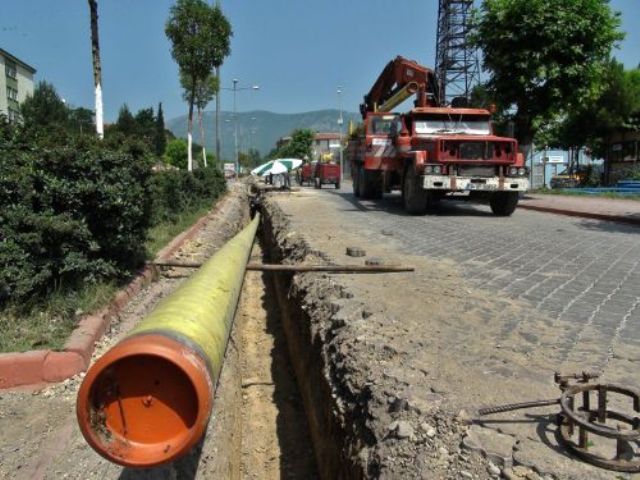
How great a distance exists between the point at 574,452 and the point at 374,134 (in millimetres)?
13205

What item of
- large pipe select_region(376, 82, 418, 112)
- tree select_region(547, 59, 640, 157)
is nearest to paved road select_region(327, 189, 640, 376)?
large pipe select_region(376, 82, 418, 112)

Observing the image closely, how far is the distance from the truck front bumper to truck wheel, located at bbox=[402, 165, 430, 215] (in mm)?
674

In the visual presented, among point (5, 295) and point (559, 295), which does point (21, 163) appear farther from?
point (559, 295)

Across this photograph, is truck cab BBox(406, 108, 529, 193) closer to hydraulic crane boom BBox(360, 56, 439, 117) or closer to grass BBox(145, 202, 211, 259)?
hydraulic crane boom BBox(360, 56, 439, 117)

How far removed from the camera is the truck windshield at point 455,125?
512 inches

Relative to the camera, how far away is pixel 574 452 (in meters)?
2.43

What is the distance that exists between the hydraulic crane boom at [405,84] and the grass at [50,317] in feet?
36.2

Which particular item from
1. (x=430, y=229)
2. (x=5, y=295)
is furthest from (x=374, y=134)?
(x=5, y=295)

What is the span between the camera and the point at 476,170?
468 inches

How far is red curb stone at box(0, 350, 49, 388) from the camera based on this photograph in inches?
160

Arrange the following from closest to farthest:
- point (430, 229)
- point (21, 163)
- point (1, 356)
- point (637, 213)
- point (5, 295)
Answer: point (1, 356) → point (5, 295) → point (21, 163) → point (430, 229) → point (637, 213)

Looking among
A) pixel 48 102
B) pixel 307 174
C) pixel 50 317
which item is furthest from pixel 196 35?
pixel 48 102

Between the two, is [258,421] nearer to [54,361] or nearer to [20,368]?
[54,361]

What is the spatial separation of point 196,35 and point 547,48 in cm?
1124
